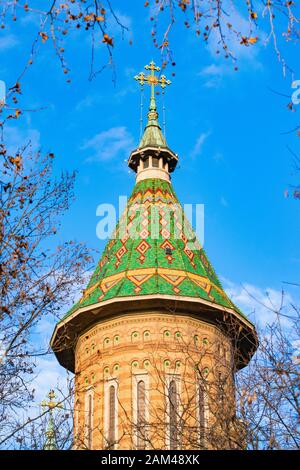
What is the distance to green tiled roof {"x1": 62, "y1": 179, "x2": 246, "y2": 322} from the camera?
77.5 feet

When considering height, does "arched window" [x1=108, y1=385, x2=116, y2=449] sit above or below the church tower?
below

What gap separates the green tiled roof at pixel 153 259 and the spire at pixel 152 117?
63.1 inches

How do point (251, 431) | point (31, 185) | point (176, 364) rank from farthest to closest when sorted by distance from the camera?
1. point (176, 364)
2. point (251, 431)
3. point (31, 185)

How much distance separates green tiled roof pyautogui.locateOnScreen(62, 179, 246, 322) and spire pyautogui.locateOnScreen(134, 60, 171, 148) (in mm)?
1603

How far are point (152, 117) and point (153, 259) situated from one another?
718 cm

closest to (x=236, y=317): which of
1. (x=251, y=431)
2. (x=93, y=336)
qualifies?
(x=93, y=336)

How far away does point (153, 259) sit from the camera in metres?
24.6

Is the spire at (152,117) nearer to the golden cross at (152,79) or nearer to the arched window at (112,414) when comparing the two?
the golden cross at (152,79)

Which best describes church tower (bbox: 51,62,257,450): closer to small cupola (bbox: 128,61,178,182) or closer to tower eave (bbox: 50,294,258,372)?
tower eave (bbox: 50,294,258,372)

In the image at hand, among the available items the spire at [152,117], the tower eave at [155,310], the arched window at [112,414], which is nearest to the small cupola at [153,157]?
the spire at [152,117]

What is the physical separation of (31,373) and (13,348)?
0.58 metres

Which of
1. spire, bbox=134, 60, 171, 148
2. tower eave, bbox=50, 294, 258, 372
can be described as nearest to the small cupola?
spire, bbox=134, 60, 171, 148

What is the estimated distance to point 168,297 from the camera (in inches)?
902
